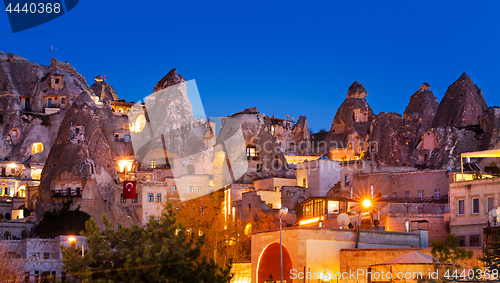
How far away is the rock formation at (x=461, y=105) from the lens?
85562 mm

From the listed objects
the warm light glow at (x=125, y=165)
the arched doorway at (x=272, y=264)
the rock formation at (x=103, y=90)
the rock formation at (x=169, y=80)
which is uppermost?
the rock formation at (x=103, y=90)

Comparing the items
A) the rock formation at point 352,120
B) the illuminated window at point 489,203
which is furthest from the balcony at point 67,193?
the illuminated window at point 489,203

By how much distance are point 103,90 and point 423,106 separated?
2444 inches

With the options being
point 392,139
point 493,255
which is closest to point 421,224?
point 493,255

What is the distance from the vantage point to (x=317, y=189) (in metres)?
67.9

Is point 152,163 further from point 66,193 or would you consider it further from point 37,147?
point 37,147

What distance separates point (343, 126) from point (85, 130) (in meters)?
43.5

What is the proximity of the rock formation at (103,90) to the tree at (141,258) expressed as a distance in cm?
9338

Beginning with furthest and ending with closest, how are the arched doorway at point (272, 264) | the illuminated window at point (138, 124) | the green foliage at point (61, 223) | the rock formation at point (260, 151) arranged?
the illuminated window at point (138, 124)
the rock formation at point (260, 151)
the green foliage at point (61, 223)
the arched doorway at point (272, 264)

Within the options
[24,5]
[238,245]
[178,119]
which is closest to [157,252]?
[24,5]

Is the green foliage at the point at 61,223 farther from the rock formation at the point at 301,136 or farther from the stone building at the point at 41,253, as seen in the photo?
the rock formation at the point at 301,136

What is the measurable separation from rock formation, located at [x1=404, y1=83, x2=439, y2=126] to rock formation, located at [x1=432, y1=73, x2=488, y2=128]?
26.2 ft

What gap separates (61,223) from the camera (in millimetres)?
71188

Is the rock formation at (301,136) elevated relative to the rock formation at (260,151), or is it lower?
elevated
